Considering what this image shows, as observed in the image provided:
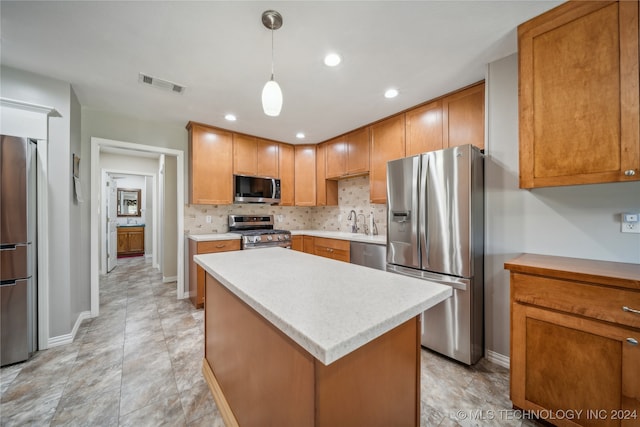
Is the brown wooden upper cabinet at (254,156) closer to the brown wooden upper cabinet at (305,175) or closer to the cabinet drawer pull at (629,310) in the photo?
the brown wooden upper cabinet at (305,175)

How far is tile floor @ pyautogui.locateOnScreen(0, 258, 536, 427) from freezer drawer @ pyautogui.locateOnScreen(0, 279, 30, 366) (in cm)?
10

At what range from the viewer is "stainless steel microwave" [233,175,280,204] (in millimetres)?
3633

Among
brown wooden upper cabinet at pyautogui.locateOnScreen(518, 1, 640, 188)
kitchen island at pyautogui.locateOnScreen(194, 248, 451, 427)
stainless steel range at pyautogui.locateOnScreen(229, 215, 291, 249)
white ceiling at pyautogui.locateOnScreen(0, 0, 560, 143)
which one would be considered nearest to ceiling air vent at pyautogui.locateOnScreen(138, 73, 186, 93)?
white ceiling at pyautogui.locateOnScreen(0, 0, 560, 143)

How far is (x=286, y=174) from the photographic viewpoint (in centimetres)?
417

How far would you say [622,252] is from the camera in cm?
150

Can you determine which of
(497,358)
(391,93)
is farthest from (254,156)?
(497,358)

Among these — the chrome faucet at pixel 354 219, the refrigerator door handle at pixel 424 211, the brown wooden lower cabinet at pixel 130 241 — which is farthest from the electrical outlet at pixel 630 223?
the brown wooden lower cabinet at pixel 130 241

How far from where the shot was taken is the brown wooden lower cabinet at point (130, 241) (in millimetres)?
6506

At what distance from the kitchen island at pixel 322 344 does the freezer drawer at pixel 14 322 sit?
76.5 inches

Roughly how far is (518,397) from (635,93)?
5.88 feet

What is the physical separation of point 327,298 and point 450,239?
1.58 meters

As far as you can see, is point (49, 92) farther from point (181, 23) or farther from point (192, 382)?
point (192, 382)

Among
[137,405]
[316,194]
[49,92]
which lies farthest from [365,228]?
[49,92]

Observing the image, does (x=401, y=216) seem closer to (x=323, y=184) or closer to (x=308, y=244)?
(x=308, y=244)
